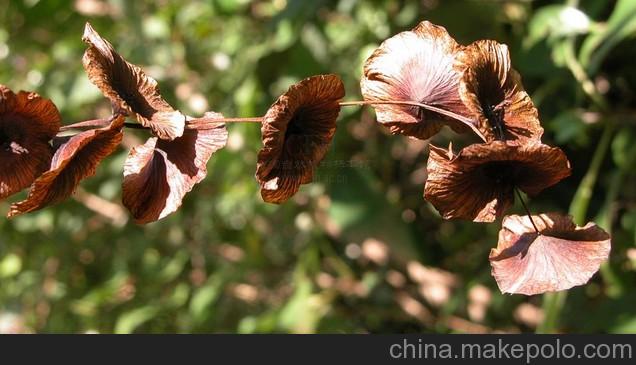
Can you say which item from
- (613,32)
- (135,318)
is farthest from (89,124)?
(135,318)

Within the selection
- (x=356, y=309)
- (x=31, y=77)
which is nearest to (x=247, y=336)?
(x=356, y=309)

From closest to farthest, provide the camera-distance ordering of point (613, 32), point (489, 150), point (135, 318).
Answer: point (489, 150), point (613, 32), point (135, 318)

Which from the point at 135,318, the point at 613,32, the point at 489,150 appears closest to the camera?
the point at 489,150

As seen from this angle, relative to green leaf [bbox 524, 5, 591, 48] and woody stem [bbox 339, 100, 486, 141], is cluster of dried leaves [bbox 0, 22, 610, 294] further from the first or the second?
green leaf [bbox 524, 5, 591, 48]

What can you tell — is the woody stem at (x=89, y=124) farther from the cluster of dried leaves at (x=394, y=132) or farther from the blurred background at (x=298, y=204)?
the blurred background at (x=298, y=204)

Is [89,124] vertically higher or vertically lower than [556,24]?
lower

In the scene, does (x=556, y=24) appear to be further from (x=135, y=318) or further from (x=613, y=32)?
(x=135, y=318)

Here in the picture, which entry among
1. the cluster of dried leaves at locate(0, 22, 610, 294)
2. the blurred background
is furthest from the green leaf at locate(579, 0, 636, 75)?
the cluster of dried leaves at locate(0, 22, 610, 294)
